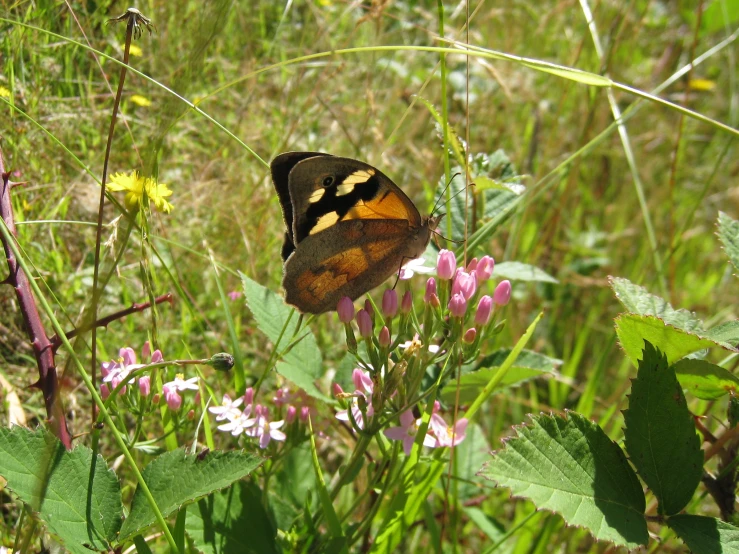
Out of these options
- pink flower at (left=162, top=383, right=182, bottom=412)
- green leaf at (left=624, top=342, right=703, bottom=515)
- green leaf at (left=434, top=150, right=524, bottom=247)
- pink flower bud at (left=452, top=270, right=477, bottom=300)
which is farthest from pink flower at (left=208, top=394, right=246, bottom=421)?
green leaf at (left=624, top=342, right=703, bottom=515)

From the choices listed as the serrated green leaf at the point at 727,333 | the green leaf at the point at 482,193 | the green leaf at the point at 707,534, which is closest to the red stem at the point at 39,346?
the green leaf at the point at 482,193

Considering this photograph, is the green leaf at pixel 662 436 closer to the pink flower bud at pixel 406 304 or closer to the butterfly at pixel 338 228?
the pink flower bud at pixel 406 304

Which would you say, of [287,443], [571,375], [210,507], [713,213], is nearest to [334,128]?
[571,375]

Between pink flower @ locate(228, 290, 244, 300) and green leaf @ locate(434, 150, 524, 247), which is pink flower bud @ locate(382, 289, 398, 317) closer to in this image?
green leaf @ locate(434, 150, 524, 247)

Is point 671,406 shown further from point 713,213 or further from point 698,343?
point 713,213

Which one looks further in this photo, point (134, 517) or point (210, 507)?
point (210, 507)
